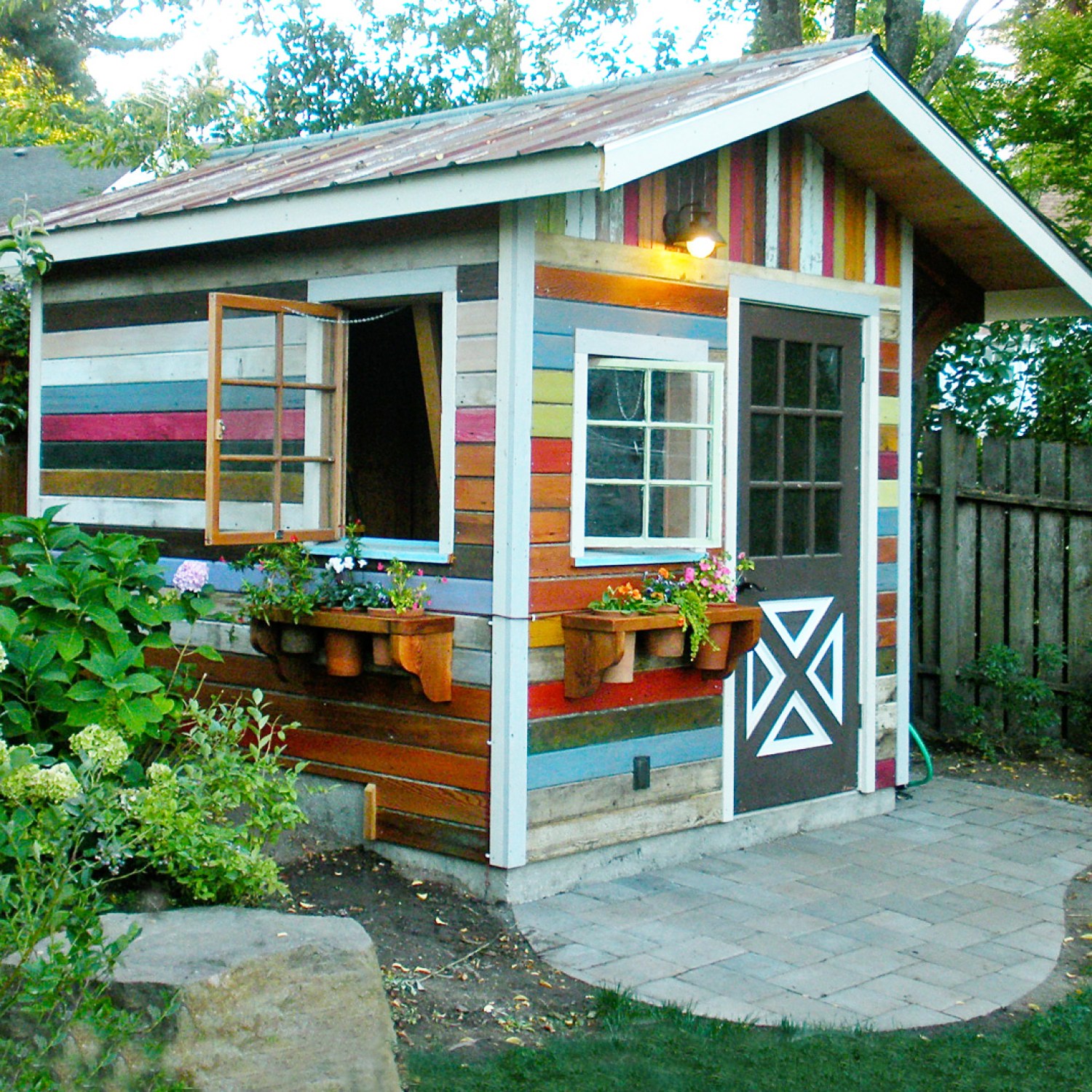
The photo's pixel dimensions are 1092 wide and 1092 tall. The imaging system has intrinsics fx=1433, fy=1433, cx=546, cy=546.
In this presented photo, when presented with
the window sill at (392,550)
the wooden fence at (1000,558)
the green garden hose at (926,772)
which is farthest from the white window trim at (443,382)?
the wooden fence at (1000,558)

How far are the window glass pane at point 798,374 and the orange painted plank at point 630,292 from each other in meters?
0.53

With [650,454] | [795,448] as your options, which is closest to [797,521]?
[795,448]

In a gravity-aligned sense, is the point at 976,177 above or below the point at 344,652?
above

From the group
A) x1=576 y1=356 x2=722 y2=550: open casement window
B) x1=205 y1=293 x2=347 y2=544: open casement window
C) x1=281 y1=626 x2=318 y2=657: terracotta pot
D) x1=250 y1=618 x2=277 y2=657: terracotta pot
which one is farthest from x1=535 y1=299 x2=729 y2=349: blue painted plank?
x1=250 y1=618 x2=277 y2=657: terracotta pot

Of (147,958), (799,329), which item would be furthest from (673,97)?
(147,958)

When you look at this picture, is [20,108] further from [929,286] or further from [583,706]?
[583,706]

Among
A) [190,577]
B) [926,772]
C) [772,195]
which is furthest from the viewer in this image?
[926,772]

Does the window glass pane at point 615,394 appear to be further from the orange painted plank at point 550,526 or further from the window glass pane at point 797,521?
the window glass pane at point 797,521

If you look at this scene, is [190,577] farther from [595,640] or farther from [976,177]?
[976,177]

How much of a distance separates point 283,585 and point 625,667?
1.36 metres

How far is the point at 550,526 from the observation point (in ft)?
17.1

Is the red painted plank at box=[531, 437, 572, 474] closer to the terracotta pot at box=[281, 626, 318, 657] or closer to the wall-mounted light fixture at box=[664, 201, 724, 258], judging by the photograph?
the wall-mounted light fixture at box=[664, 201, 724, 258]

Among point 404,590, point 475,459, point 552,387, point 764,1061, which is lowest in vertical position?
point 764,1061

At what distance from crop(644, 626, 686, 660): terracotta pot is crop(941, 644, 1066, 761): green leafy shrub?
10.1ft
